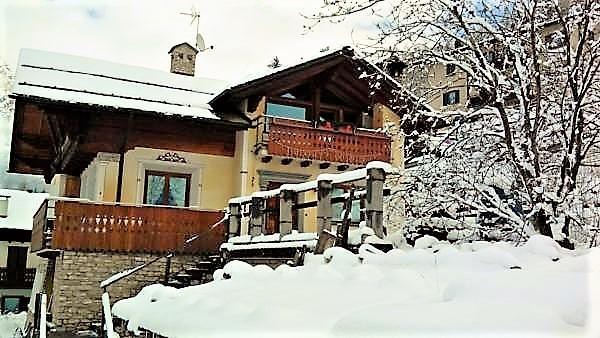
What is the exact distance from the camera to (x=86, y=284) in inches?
318

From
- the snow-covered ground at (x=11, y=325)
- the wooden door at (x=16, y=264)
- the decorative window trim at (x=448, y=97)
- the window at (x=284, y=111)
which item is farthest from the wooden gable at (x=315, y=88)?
the wooden door at (x=16, y=264)

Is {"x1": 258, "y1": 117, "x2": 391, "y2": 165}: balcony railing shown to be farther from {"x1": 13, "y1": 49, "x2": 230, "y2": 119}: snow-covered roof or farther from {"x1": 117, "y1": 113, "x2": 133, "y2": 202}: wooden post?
{"x1": 117, "y1": 113, "x2": 133, "y2": 202}: wooden post

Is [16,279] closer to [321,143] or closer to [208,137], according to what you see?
[208,137]

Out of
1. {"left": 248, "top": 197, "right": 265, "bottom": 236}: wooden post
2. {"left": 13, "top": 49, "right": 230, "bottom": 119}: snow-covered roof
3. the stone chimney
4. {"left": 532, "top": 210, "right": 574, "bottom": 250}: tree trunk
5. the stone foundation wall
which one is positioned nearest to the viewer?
{"left": 532, "top": 210, "right": 574, "bottom": 250}: tree trunk

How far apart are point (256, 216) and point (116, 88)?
12.3 feet

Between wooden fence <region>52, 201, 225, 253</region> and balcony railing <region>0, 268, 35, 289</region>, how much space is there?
7266mm

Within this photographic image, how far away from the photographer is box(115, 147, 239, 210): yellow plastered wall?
33.0 feet

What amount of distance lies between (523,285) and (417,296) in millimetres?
424

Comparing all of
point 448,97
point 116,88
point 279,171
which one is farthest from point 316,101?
point 448,97

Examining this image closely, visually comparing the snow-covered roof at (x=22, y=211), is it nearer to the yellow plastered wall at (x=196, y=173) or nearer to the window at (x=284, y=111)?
the yellow plastered wall at (x=196, y=173)

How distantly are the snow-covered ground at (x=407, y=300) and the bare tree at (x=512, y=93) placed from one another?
3.07 feet

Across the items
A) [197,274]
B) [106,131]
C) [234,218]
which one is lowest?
[197,274]

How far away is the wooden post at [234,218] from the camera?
8.41 metres

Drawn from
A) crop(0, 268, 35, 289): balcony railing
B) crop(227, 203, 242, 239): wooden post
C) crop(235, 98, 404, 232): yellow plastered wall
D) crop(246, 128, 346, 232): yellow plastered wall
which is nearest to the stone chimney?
crop(235, 98, 404, 232): yellow plastered wall
